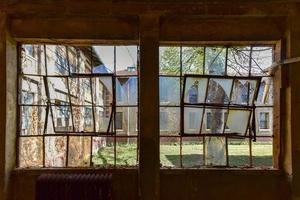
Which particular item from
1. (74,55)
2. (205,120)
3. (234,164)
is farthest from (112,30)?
(234,164)

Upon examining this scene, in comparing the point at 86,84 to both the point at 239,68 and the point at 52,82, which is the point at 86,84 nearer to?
the point at 52,82

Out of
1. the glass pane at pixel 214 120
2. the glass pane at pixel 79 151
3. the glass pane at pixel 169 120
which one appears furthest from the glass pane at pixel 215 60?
the glass pane at pixel 79 151

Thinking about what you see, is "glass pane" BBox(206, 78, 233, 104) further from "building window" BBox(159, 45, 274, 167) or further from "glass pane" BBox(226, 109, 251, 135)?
"glass pane" BBox(226, 109, 251, 135)

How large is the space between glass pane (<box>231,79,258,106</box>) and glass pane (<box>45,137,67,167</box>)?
6.59 ft

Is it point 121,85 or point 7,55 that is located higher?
point 7,55

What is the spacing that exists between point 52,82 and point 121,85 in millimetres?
787

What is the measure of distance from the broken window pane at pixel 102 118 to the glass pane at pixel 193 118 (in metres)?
0.86

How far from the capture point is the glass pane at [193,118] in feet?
13.0

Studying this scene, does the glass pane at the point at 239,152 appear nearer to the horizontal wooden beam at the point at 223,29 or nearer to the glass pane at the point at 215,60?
the glass pane at the point at 215,60

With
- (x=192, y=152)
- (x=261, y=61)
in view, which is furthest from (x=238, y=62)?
(x=192, y=152)

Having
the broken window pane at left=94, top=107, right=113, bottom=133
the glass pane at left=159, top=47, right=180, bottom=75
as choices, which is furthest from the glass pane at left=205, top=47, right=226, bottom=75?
the broken window pane at left=94, top=107, right=113, bottom=133

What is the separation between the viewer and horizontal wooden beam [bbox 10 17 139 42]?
3.77 metres

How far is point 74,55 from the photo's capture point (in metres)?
3.99

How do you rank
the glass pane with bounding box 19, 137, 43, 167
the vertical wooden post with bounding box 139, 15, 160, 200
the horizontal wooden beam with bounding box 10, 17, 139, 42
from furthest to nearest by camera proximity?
the glass pane with bounding box 19, 137, 43, 167
the horizontal wooden beam with bounding box 10, 17, 139, 42
the vertical wooden post with bounding box 139, 15, 160, 200
